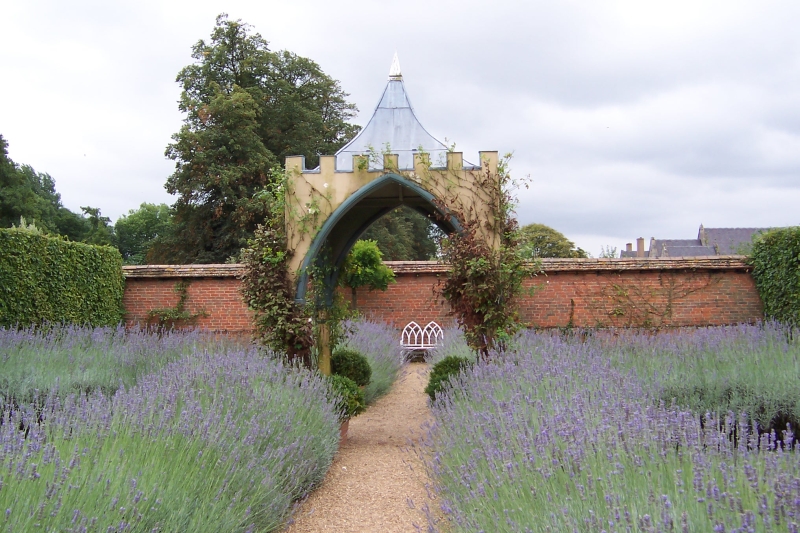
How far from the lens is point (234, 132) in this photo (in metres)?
19.2

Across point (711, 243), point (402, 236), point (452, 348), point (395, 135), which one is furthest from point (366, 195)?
point (711, 243)

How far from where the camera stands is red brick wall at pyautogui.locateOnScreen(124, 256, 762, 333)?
36.2ft

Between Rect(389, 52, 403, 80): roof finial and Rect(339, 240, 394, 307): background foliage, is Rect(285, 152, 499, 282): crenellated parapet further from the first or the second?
Rect(339, 240, 394, 307): background foliage

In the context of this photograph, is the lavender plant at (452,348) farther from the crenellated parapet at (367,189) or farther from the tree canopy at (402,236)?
the tree canopy at (402,236)

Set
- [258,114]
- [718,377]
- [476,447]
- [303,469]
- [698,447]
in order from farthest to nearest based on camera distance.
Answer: [258,114], [718,377], [303,469], [476,447], [698,447]

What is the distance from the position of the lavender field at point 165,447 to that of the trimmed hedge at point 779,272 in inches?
285

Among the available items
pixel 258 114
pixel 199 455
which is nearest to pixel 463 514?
pixel 199 455

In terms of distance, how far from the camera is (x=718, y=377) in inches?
200

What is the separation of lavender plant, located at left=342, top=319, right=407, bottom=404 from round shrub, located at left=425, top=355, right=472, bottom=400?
1.30 meters

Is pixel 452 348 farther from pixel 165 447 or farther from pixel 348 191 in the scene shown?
pixel 165 447

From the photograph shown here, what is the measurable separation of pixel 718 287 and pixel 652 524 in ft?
33.8

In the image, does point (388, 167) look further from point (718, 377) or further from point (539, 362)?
point (718, 377)

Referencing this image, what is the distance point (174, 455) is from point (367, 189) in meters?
3.87

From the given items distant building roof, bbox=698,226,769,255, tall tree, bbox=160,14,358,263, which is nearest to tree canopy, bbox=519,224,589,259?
distant building roof, bbox=698,226,769,255
